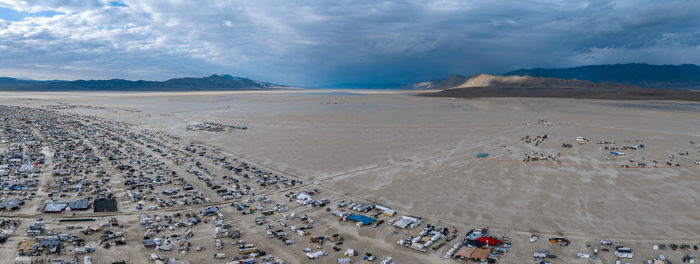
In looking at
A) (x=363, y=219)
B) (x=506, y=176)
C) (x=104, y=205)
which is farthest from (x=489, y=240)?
(x=104, y=205)

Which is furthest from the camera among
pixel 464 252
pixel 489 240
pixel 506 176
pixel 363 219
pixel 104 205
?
pixel 506 176

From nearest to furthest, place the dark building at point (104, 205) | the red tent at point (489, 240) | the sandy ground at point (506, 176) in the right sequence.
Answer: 1. the red tent at point (489, 240)
2. the sandy ground at point (506, 176)
3. the dark building at point (104, 205)

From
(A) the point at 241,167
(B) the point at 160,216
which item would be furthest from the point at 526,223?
(A) the point at 241,167

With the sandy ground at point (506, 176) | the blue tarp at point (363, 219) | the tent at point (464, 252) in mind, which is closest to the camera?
the tent at point (464, 252)

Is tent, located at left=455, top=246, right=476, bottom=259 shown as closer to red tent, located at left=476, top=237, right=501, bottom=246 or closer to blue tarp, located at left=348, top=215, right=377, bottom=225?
red tent, located at left=476, top=237, right=501, bottom=246

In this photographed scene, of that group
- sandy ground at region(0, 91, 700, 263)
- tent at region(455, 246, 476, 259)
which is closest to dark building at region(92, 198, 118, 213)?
sandy ground at region(0, 91, 700, 263)

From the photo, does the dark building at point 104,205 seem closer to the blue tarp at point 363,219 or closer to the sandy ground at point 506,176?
the sandy ground at point 506,176

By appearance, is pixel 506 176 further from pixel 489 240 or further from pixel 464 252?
pixel 464 252

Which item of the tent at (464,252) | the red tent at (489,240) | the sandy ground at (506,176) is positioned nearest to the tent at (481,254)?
the tent at (464,252)

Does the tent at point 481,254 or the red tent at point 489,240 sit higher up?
the red tent at point 489,240
